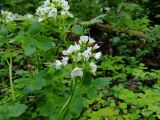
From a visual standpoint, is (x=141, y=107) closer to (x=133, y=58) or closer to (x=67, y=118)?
(x=67, y=118)

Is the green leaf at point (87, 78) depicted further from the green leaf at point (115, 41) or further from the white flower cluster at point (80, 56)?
the green leaf at point (115, 41)

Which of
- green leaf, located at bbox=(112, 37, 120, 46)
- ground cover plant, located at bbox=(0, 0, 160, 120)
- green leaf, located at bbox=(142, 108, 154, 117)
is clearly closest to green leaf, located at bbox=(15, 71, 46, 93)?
ground cover plant, located at bbox=(0, 0, 160, 120)

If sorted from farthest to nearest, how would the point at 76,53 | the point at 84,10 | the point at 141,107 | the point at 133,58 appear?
the point at 84,10 → the point at 133,58 → the point at 141,107 → the point at 76,53

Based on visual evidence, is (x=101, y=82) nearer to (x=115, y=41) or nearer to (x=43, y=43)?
(x=43, y=43)

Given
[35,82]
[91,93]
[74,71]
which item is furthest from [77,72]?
[35,82]

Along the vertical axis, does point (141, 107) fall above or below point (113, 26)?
below

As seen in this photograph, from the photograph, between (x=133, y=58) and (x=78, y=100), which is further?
(x=133, y=58)

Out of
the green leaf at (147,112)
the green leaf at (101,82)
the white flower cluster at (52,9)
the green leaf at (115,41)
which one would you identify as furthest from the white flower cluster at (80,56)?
the green leaf at (115,41)

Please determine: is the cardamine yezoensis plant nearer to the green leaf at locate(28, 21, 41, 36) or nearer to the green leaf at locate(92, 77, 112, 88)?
the green leaf at locate(92, 77, 112, 88)

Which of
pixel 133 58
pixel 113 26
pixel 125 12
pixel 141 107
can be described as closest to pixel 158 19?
pixel 125 12
